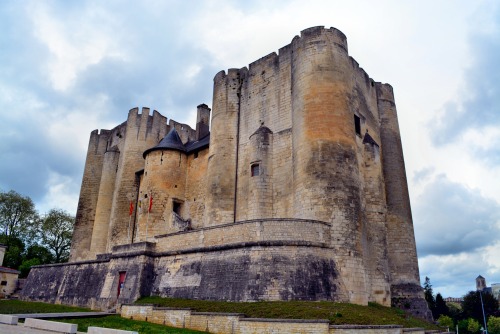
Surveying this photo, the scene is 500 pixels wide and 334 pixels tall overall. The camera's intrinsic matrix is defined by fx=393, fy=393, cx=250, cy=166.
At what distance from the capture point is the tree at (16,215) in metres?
40.6

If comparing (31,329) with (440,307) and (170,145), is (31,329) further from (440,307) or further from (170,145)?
(440,307)

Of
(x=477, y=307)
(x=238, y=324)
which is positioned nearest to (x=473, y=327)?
(x=477, y=307)

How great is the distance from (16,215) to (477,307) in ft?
169

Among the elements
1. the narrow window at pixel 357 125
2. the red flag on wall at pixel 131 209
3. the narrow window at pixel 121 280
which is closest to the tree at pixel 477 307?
the narrow window at pixel 357 125

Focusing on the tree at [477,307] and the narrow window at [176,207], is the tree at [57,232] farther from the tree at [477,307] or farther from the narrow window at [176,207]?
the tree at [477,307]

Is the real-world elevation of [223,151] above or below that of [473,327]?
above

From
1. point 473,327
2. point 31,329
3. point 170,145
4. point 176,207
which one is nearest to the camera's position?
point 31,329

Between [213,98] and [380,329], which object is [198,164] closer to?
[213,98]

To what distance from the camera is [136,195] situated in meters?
30.6

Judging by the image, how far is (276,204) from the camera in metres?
21.1

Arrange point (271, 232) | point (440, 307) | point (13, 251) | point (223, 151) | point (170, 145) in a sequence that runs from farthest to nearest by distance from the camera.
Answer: point (440, 307) < point (13, 251) < point (170, 145) < point (223, 151) < point (271, 232)

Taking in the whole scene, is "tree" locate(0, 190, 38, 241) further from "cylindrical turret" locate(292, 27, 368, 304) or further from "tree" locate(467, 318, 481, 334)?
"tree" locate(467, 318, 481, 334)

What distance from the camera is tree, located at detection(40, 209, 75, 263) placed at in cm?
4322

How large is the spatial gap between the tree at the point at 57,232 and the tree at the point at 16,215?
1.40 m
